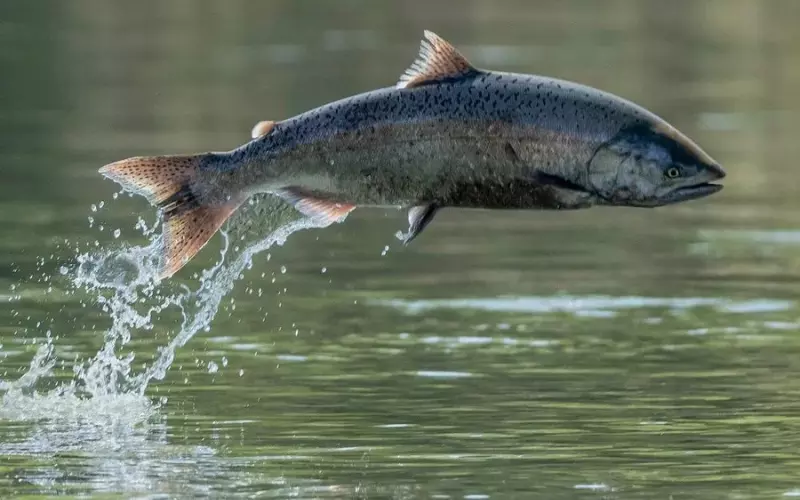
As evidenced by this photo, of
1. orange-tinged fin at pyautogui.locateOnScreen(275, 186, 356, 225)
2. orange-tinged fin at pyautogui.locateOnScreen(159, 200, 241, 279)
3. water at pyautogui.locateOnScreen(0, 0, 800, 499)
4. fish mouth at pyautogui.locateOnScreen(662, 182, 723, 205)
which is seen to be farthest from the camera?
water at pyautogui.locateOnScreen(0, 0, 800, 499)

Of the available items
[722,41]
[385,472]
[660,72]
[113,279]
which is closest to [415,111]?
[385,472]

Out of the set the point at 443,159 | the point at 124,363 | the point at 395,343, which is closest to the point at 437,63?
the point at 443,159

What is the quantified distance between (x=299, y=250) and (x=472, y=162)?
9.87 m

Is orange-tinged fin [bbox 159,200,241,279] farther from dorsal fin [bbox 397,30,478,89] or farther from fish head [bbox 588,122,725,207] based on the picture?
fish head [bbox 588,122,725,207]

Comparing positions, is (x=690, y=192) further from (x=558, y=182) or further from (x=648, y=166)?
(x=558, y=182)

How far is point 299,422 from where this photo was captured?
42.5 feet

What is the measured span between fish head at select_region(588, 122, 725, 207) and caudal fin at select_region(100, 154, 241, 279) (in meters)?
1.75

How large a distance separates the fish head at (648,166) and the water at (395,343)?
1467 mm

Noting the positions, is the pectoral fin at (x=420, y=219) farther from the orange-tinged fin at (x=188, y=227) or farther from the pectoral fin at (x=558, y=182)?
the orange-tinged fin at (x=188, y=227)

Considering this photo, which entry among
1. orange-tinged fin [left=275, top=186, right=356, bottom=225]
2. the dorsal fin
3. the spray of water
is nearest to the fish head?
the dorsal fin

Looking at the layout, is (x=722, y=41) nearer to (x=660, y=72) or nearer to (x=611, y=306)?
(x=660, y=72)

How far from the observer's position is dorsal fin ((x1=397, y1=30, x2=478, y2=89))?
10.7 metres

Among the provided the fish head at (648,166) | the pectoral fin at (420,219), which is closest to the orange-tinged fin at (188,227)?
the pectoral fin at (420,219)

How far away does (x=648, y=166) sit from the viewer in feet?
34.2
